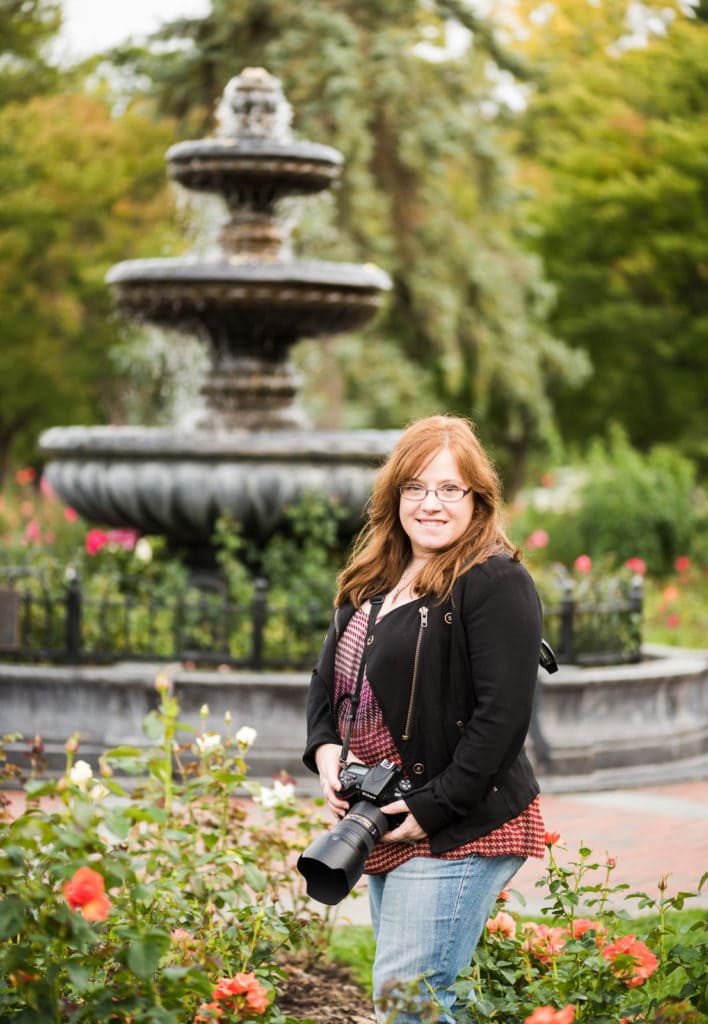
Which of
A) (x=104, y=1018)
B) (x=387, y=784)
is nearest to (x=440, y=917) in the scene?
(x=387, y=784)

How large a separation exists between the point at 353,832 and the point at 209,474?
6.45 m

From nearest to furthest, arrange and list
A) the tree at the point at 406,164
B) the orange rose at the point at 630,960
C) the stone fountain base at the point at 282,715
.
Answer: the orange rose at the point at 630,960 < the stone fountain base at the point at 282,715 < the tree at the point at 406,164

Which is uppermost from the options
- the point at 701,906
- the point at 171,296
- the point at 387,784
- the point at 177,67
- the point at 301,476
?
the point at 177,67

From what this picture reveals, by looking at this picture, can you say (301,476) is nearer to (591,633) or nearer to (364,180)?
(591,633)

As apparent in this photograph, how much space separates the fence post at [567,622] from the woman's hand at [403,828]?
615cm

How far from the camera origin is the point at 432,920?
11.3 feet

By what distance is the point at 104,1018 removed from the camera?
3078mm

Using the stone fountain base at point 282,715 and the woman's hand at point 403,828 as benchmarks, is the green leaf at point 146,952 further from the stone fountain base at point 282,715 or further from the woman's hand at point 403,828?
the stone fountain base at point 282,715

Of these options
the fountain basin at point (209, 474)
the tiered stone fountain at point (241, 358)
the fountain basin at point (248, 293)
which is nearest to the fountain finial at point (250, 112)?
the tiered stone fountain at point (241, 358)

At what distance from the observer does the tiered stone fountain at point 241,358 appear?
9727 millimetres

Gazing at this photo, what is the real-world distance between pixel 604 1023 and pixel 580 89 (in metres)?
30.7

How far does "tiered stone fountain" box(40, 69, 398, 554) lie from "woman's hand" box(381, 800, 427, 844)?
6349 millimetres

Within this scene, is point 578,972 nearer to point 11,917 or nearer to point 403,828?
point 403,828

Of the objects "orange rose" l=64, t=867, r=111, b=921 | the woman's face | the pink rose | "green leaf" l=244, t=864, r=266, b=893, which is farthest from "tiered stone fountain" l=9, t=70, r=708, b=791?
"orange rose" l=64, t=867, r=111, b=921
